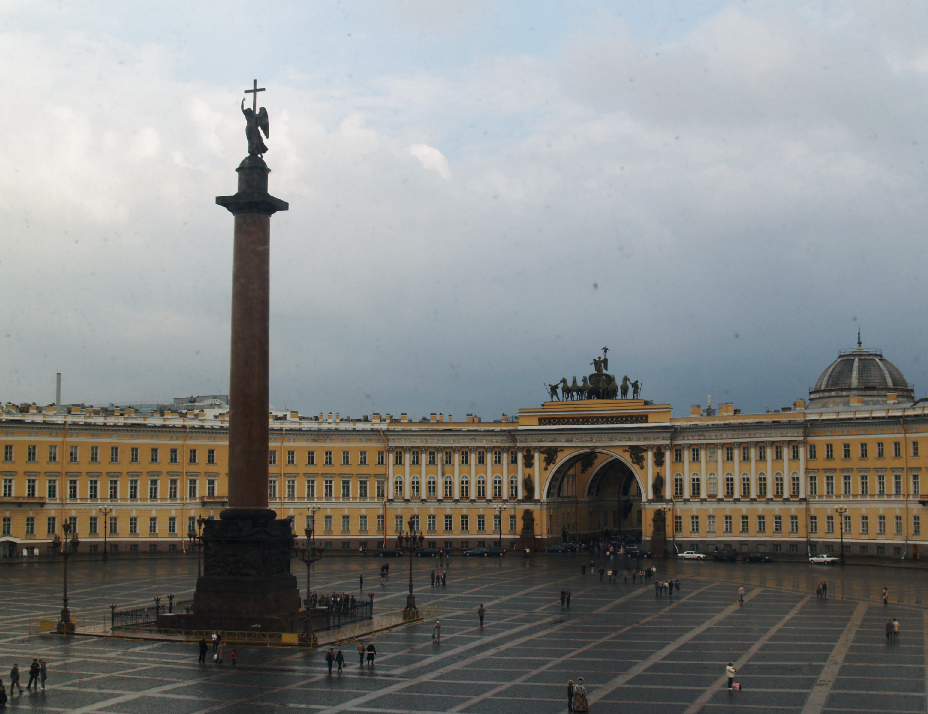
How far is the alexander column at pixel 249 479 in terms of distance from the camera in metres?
45.2

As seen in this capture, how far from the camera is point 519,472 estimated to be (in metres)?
98.8

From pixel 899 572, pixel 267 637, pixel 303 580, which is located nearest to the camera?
pixel 267 637

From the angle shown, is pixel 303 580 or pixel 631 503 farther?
pixel 631 503

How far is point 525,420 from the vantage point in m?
98.6

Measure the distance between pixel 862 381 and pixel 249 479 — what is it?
70.5 m

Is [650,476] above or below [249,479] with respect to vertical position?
above

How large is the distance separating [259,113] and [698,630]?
94.1 ft

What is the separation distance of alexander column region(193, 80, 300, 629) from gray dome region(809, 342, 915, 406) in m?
66.7

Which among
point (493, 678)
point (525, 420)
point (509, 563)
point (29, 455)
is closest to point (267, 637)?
point (493, 678)

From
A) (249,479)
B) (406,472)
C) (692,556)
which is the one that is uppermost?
(406,472)

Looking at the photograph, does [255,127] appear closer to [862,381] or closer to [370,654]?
[370,654]

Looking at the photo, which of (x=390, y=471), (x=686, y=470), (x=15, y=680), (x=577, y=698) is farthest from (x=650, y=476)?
(x=15, y=680)

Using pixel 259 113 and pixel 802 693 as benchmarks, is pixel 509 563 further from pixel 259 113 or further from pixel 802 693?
pixel 802 693

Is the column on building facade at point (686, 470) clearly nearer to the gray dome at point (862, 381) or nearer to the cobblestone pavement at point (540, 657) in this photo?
the gray dome at point (862, 381)
